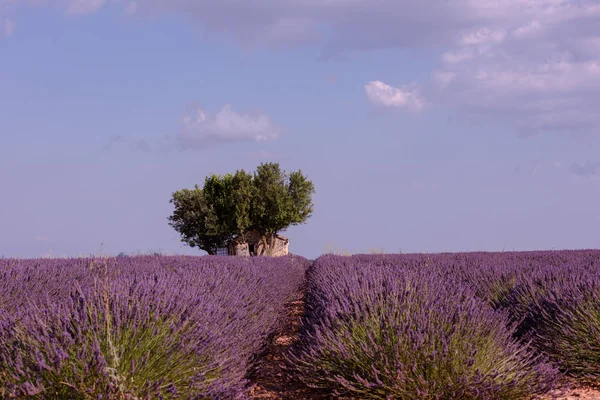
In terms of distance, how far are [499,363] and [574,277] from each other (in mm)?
2924

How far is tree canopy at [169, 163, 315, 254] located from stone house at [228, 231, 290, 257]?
1.25 ft

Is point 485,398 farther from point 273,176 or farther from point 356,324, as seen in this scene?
point 273,176

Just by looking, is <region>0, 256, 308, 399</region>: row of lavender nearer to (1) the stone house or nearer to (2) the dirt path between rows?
(2) the dirt path between rows

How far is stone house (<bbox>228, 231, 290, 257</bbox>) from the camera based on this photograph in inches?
1320

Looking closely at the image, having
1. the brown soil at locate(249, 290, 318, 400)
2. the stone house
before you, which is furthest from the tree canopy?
the brown soil at locate(249, 290, 318, 400)

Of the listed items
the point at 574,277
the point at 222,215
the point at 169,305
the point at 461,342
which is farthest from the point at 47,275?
the point at 222,215

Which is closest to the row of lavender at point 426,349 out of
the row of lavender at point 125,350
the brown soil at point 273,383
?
the brown soil at point 273,383

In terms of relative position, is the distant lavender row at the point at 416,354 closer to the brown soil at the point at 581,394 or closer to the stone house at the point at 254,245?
the brown soil at the point at 581,394

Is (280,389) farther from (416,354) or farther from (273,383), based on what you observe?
(416,354)

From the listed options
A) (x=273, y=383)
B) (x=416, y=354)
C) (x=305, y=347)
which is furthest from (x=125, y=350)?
(x=273, y=383)

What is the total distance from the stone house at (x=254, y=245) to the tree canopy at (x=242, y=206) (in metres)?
0.38

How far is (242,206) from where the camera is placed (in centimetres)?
3238

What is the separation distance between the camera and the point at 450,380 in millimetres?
3576

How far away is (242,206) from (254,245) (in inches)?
128
